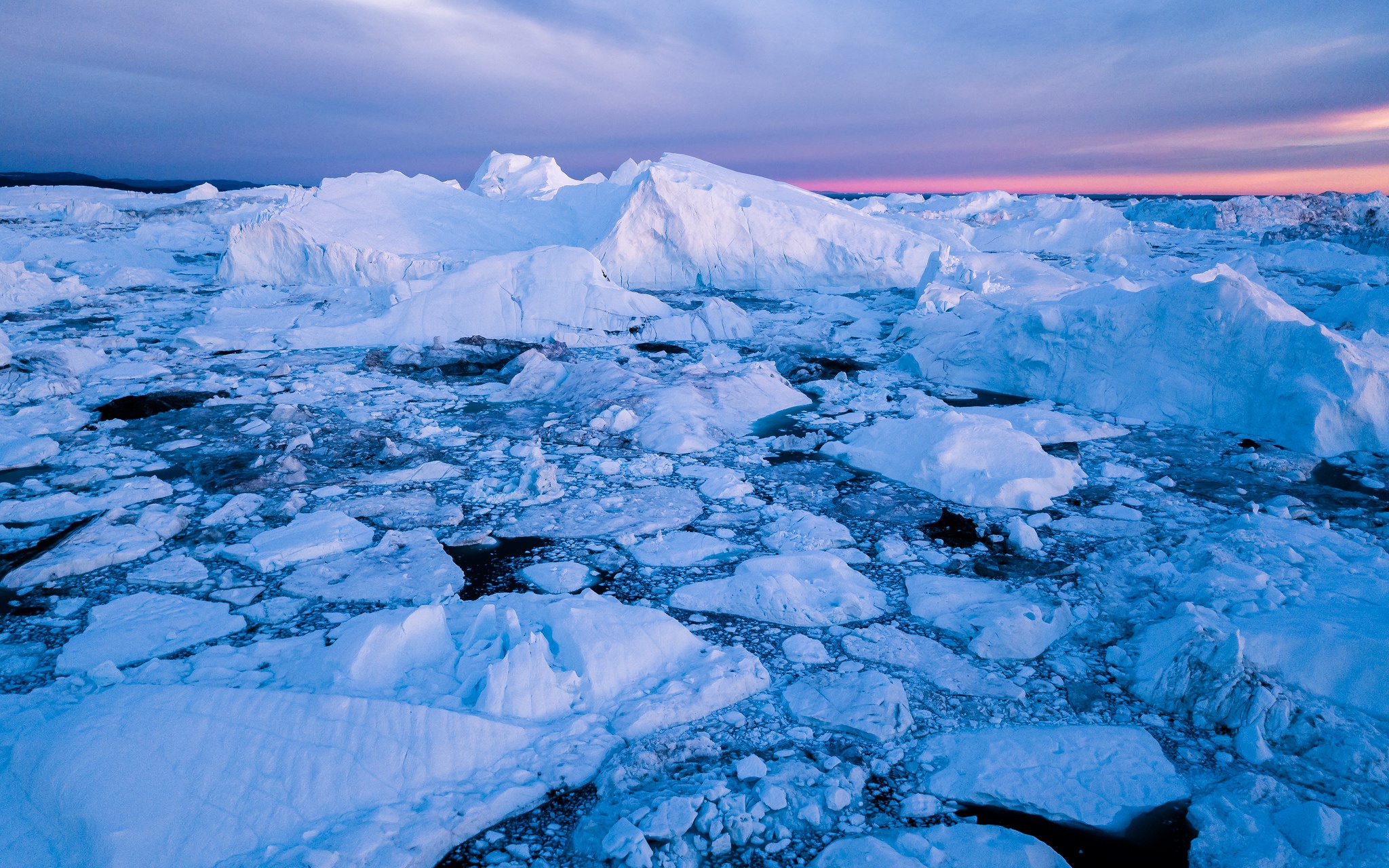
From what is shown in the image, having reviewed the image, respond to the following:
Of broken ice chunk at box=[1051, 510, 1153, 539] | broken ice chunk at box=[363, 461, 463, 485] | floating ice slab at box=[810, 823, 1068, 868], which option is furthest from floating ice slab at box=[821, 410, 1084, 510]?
broken ice chunk at box=[363, 461, 463, 485]

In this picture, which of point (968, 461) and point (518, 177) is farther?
point (518, 177)

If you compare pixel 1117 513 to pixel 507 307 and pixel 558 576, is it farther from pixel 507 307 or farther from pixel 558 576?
→ pixel 507 307

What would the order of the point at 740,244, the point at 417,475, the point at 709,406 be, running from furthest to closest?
the point at 740,244 < the point at 709,406 < the point at 417,475

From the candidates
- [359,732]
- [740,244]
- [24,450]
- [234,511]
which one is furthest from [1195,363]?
[24,450]

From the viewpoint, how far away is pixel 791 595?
334 centimetres

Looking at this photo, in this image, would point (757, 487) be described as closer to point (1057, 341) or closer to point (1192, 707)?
point (1192, 707)

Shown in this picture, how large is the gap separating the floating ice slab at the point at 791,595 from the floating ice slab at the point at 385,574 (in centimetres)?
122

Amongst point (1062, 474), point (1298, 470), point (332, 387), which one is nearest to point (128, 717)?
point (1062, 474)

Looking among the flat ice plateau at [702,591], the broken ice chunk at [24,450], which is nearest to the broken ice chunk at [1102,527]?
the flat ice plateau at [702,591]

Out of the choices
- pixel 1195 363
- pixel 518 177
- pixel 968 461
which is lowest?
pixel 968 461

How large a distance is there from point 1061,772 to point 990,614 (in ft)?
3.07

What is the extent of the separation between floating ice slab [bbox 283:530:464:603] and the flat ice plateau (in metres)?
0.03

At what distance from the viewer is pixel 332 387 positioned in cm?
725

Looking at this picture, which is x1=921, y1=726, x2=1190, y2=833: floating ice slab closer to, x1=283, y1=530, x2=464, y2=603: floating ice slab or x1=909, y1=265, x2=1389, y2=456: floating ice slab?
x1=283, y1=530, x2=464, y2=603: floating ice slab
